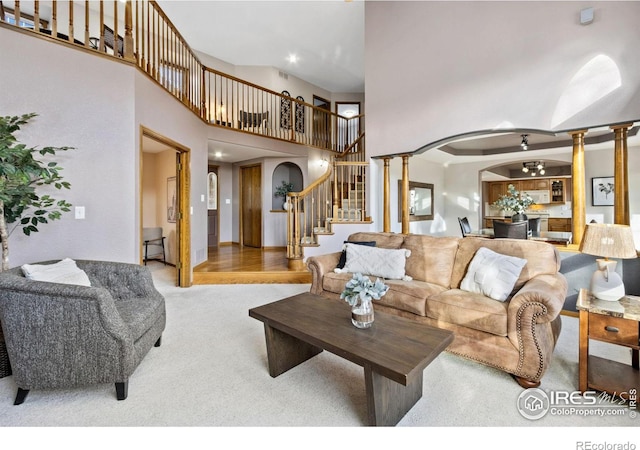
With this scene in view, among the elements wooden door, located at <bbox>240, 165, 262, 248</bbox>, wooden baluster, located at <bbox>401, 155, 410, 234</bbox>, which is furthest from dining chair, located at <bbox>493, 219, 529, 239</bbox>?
wooden door, located at <bbox>240, 165, 262, 248</bbox>

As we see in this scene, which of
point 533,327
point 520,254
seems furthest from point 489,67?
point 533,327

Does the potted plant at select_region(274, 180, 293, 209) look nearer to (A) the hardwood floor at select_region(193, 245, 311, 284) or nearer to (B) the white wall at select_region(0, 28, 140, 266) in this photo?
(A) the hardwood floor at select_region(193, 245, 311, 284)

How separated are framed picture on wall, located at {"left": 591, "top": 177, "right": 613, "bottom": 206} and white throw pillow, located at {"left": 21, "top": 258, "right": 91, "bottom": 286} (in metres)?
8.07

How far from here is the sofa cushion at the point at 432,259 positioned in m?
3.05

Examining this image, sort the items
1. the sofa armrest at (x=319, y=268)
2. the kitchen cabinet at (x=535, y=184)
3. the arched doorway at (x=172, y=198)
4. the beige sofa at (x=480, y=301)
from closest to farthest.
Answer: the beige sofa at (x=480, y=301) < the sofa armrest at (x=319, y=268) < the arched doorway at (x=172, y=198) < the kitchen cabinet at (x=535, y=184)

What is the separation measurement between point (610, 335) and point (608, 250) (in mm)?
525

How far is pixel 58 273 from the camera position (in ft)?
7.34

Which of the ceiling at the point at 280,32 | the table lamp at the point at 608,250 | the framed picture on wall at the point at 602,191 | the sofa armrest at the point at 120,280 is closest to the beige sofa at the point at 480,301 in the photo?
the table lamp at the point at 608,250

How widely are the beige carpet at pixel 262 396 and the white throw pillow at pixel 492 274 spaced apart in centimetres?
59

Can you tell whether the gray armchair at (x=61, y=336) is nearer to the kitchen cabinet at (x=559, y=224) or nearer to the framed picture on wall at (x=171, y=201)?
the framed picture on wall at (x=171, y=201)

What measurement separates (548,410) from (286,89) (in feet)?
26.2

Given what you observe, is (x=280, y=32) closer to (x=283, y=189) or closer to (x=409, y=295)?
(x=283, y=189)

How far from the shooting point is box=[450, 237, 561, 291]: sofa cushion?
100 inches
